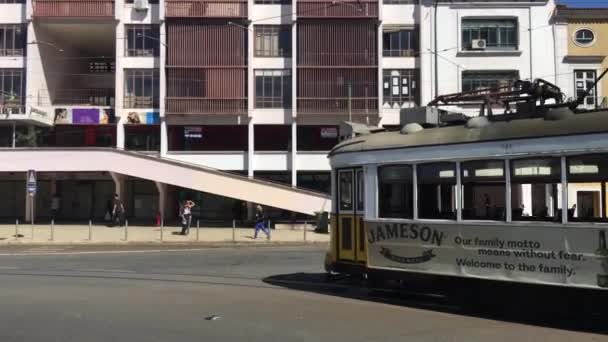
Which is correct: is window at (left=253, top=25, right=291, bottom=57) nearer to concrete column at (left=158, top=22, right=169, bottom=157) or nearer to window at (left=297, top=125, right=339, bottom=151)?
window at (left=297, top=125, right=339, bottom=151)

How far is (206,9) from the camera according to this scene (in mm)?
44250

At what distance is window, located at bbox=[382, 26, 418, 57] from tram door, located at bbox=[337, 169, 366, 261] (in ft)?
112

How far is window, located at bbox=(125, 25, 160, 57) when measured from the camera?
4478 centimetres

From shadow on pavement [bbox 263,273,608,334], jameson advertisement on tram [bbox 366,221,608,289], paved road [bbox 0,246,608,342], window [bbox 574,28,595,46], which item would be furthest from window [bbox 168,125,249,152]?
jameson advertisement on tram [bbox 366,221,608,289]

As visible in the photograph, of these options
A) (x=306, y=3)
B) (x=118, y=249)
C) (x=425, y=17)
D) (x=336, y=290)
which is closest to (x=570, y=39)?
(x=425, y=17)

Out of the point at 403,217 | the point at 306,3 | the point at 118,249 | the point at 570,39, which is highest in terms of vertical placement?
the point at 306,3

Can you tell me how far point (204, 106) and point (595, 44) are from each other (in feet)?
85.4

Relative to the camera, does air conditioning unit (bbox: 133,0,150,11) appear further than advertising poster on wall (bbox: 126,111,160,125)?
Yes

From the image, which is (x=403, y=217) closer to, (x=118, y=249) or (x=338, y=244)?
(x=338, y=244)

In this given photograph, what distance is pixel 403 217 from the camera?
10.7 m

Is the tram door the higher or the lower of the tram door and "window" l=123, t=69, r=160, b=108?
the lower

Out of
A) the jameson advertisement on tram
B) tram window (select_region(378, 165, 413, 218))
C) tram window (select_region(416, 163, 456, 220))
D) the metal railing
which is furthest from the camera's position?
the metal railing

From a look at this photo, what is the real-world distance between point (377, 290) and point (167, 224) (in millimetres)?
29396

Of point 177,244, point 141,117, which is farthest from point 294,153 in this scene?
point 177,244
